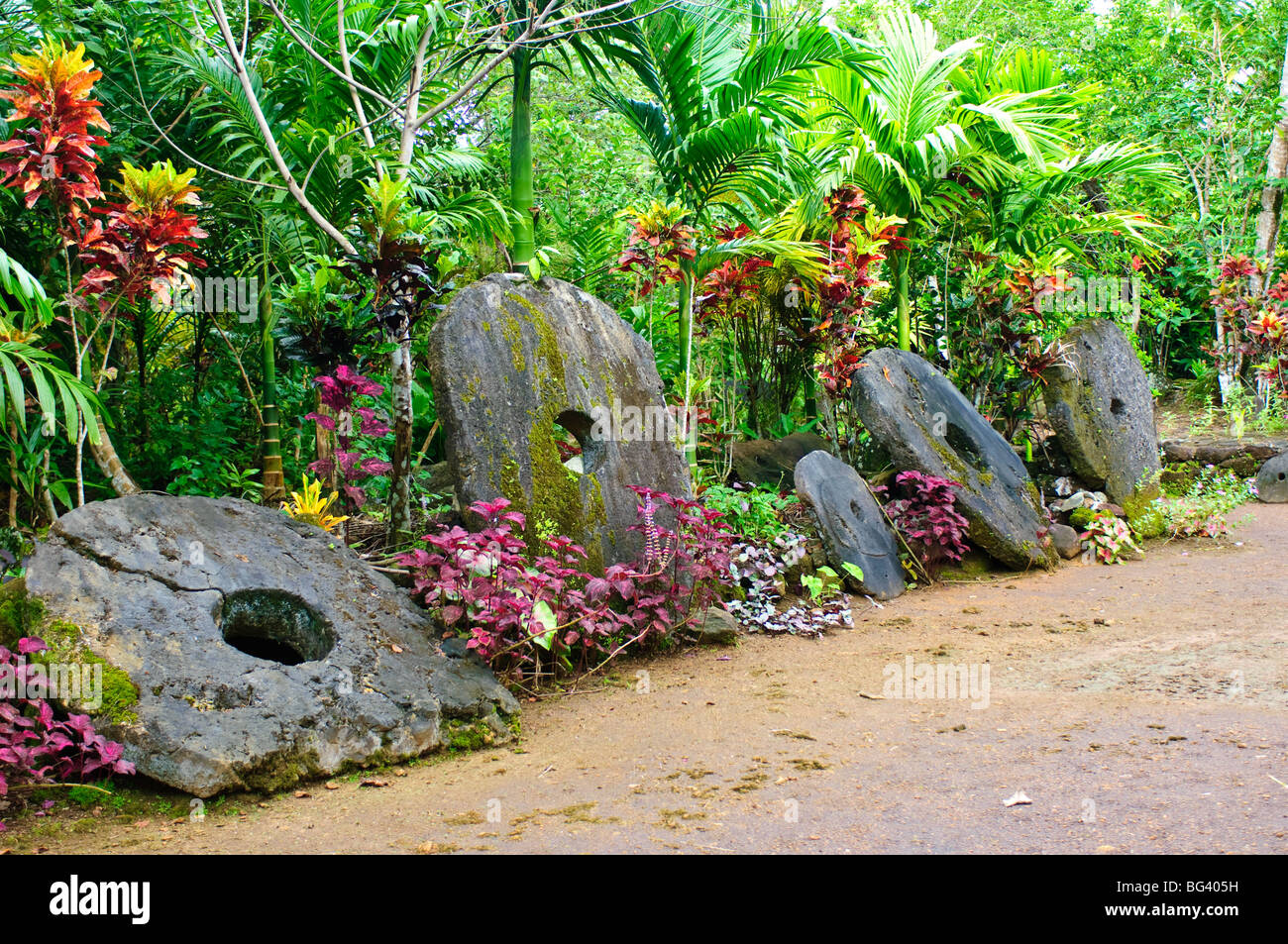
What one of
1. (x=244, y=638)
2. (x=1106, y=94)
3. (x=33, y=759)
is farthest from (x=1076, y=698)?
(x=1106, y=94)

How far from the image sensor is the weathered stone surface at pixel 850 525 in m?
5.89

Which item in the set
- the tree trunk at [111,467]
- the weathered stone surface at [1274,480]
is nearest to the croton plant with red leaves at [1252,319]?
the weathered stone surface at [1274,480]

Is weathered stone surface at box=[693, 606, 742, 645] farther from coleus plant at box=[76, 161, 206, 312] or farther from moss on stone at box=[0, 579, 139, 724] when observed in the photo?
coleus plant at box=[76, 161, 206, 312]

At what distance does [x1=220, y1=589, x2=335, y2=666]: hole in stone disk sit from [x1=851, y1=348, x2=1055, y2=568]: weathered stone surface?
3962 mm

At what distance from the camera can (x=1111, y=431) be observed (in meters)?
7.55

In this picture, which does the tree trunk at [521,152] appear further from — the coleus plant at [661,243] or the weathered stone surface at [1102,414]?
the weathered stone surface at [1102,414]

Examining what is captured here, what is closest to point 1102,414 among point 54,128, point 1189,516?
point 1189,516

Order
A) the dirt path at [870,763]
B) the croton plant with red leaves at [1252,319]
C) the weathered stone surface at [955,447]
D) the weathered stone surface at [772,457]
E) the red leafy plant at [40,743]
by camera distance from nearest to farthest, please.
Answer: the dirt path at [870,763] → the red leafy plant at [40,743] → the weathered stone surface at [955,447] → the weathered stone surface at [772,457] → the croton plant with red leaves at [1252,319]

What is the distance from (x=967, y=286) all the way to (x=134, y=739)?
7062 mm

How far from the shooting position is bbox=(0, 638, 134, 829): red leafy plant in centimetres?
285

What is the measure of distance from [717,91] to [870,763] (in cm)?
422

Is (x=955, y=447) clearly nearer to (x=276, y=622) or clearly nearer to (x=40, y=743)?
(x=276, y=622)

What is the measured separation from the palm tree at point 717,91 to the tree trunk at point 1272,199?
7395mm

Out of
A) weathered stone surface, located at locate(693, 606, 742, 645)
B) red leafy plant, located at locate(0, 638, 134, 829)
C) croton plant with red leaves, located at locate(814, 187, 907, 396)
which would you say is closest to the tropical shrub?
croton plant with red leaves, located at locate(814, 187, 907, 396)
